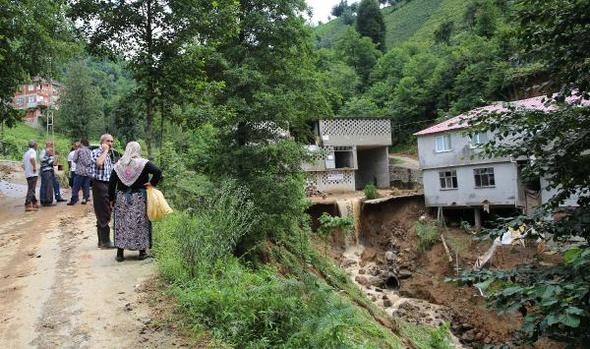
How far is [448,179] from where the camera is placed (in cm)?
2383

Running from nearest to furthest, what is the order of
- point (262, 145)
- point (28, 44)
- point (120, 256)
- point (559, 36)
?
point (559, 36) < point (120, 256) < point (262, 145) < point (28, 44)

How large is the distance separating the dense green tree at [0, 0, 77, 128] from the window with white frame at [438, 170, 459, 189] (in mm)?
17712

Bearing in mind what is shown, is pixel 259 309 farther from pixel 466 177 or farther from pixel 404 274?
pixel 466 177

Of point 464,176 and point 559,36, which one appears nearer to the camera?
point 559,36

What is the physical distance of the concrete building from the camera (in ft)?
88.4

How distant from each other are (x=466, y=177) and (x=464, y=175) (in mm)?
138

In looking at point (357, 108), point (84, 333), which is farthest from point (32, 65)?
point (357, 108)

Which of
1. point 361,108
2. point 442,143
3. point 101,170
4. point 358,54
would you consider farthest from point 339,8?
point 101,170

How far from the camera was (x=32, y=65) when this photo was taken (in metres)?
13.3

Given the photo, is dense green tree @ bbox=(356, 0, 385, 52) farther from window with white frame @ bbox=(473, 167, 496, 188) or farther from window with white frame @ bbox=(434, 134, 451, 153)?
window with white frame @ bbox=(473, 167, 496, 188)

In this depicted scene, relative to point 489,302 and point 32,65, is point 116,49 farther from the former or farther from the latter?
point 489,302

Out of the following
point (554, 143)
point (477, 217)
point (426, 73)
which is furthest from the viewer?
point (426, 73)

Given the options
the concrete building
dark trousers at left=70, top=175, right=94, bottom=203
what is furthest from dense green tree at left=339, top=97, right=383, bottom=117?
dark trousers at left=70, top=175, right=94, bottom=203

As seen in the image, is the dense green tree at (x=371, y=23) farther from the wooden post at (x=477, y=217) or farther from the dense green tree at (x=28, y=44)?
the dense green tree at (x=28, y=44)
